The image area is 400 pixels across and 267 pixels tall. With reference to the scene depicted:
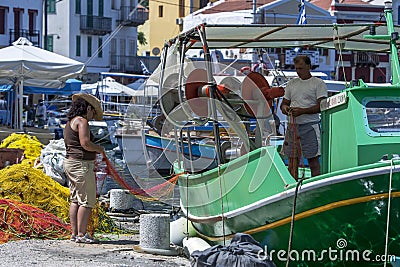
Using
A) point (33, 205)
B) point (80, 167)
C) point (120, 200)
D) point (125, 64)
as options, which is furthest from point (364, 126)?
point (125, 64)

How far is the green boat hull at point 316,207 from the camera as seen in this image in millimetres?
8016

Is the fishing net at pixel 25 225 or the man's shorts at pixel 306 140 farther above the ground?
the man's shorts at pixel 306 140

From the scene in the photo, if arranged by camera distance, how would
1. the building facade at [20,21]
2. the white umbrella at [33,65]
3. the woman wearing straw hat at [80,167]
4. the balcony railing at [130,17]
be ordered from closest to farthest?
the woman wearing straw hat at [80,167] < the white umbrella at [33,65] < the building facade at [20,21] < the balcony railing at [130,17]

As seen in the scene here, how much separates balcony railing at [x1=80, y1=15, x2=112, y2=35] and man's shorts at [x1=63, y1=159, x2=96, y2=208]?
5633 cm

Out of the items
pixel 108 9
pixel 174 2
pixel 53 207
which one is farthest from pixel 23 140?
pixel 174 2

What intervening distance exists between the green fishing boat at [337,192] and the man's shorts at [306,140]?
574 mm

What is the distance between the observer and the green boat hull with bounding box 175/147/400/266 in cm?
802

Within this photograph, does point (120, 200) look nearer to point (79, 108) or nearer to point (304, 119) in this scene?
A: point (79, 108)

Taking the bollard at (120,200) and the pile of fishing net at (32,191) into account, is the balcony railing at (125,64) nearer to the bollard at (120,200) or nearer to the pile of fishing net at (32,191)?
the bollard at (120,200)

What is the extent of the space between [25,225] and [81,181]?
1109mm

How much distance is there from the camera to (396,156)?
321 inches

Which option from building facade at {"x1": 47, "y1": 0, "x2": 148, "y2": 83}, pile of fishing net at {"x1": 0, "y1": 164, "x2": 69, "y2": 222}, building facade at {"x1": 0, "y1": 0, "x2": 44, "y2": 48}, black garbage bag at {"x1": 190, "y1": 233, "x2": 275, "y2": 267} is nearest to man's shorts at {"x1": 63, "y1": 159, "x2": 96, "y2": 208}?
pile of fishing net at {"x1": 0, "y1": 164, "x2": 69, "y2": 222}

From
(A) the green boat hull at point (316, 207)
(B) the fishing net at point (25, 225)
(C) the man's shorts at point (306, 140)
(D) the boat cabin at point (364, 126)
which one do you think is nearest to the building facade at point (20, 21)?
(B) the fishing net at point (25, 225)

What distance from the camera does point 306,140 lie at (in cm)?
996
